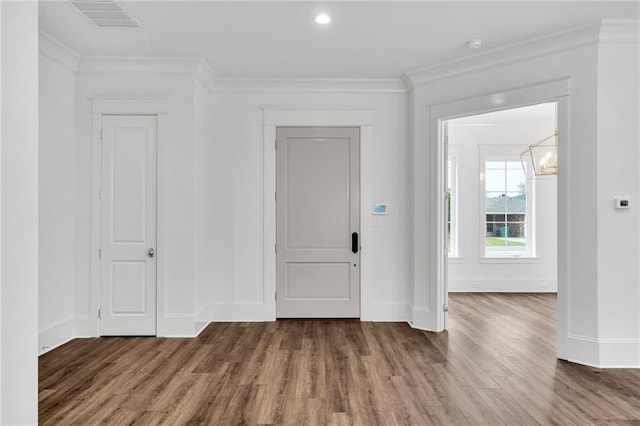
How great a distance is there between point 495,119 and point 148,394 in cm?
623

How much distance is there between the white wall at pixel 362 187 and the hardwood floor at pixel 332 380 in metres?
0.48

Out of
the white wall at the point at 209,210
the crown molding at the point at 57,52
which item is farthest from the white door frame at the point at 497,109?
the crown molding at the point at 57,52

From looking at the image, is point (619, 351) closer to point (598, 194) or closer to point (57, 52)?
point (598, 194)

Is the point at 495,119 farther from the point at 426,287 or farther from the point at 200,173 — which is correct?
the point at 200,173

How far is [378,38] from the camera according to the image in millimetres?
3641

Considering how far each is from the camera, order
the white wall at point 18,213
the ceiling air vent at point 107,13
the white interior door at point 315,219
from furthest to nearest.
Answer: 1. the white interior door at point 315,219
2. the ceiling air vent at point 107,13
3. the white wall at point 18,213

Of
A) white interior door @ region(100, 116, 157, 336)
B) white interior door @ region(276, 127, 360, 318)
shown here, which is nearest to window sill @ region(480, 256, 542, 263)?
white interior door @ region(276, 127, 360, 318)

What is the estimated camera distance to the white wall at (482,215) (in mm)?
6574

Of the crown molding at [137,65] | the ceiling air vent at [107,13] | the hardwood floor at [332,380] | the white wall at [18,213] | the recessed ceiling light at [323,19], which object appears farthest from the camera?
the crown molding at [137,65]

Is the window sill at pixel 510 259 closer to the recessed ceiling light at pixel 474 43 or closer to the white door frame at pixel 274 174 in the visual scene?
the white door frame at pixel 274 174

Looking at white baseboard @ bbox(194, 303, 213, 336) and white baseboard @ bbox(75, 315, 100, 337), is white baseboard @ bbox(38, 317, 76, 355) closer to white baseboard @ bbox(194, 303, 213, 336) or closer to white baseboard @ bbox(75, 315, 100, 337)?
white baseboard @ bbox(75, 315, 100, 337)

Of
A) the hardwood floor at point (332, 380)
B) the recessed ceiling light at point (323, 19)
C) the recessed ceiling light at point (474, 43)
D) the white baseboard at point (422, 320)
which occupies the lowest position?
the hardwood floor at point (332, 380)

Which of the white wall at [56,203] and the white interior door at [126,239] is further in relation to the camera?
the white interior door at [126,239]

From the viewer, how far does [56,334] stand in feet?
12.8
